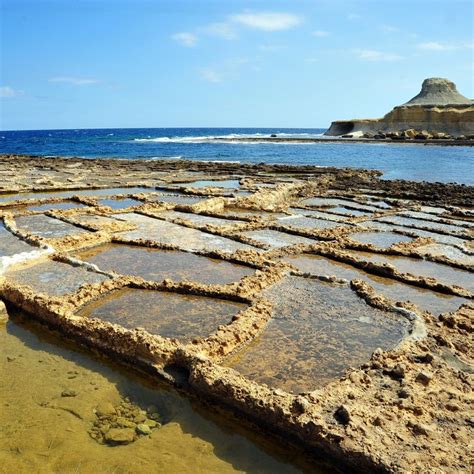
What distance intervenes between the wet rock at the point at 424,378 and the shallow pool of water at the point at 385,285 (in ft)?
6.56

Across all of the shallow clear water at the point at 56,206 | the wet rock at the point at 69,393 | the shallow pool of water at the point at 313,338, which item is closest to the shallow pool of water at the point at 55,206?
the shallow clear water at the point at 56,206

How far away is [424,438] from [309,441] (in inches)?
29.5

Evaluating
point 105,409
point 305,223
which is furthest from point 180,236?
point 105,409

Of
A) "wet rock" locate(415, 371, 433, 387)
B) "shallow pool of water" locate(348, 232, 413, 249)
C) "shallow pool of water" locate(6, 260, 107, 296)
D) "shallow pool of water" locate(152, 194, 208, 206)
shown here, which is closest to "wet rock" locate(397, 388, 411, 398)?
"wet rock" locate(415, 371, 433, 387)

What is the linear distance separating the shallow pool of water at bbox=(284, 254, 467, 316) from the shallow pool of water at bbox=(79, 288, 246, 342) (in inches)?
79.2

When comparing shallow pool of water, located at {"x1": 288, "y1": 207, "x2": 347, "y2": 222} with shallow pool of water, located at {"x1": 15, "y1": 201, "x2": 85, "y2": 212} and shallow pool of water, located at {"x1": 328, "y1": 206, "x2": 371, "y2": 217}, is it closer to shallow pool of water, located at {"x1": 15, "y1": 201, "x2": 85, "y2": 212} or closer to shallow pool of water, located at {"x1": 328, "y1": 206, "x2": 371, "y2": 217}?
shallow pool of water, located at {"x1": 328, "y1": 206, "x2": 371, "y2": 217}

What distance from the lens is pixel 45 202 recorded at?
501 inches

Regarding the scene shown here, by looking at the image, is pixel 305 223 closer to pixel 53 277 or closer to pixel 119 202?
pixel 119 202

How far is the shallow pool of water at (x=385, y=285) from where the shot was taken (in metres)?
5.92

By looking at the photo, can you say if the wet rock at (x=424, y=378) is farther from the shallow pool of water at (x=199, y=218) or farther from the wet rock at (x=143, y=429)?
the shallow pool of water at (x=199, y=218)

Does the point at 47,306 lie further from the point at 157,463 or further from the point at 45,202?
the point at 45,202

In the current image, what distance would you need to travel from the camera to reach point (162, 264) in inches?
281

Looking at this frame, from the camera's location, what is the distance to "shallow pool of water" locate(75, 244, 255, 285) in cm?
661

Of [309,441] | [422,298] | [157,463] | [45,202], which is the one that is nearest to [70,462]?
[157,463]
